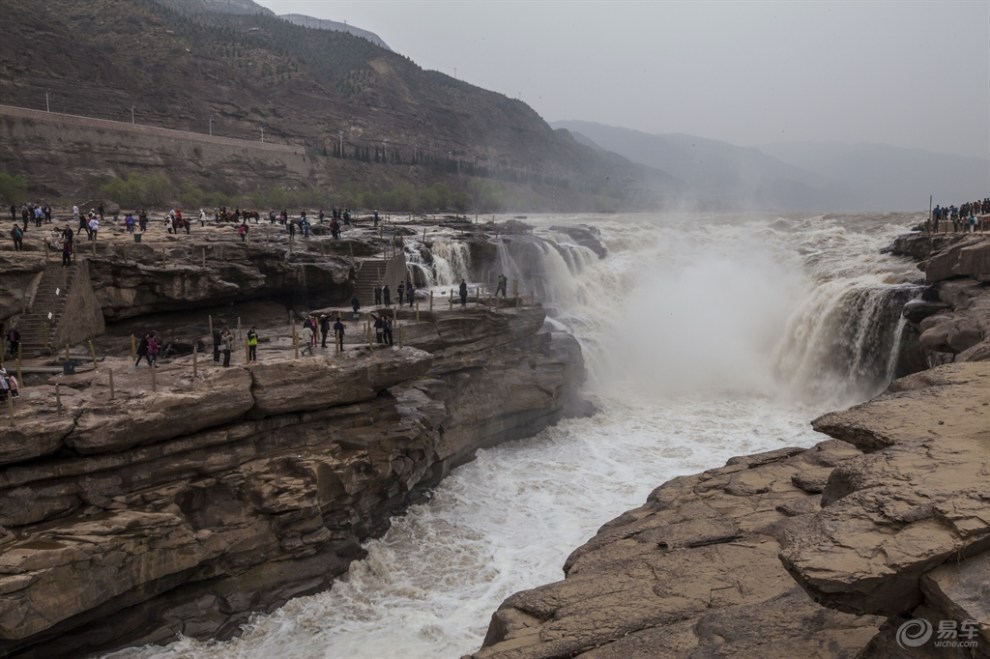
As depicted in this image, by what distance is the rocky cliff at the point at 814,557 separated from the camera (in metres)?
4.27

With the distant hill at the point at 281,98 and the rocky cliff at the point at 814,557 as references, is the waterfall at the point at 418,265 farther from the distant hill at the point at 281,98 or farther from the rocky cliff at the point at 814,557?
the distant hill at the point at 281,98

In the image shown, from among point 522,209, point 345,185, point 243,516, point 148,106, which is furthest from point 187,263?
point 522,209

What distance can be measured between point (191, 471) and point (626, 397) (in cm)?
1594

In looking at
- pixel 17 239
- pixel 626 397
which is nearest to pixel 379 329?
pixel 17 239

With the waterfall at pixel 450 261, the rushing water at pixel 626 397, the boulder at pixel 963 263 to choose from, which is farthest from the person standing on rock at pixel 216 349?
the boulder at pixel 963 263

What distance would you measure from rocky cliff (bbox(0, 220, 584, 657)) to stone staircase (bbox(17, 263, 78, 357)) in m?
0.45

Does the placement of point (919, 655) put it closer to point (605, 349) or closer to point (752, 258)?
point (605, 349)

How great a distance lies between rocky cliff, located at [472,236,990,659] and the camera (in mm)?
4270

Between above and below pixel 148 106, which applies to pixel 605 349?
below

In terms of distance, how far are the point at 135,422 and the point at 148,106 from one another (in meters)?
52.6

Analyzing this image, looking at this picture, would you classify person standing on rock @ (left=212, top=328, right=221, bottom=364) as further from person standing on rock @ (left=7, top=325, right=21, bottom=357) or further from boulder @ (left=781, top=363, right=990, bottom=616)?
boulder @ (left=781, top=363, right=990, bottom=616)

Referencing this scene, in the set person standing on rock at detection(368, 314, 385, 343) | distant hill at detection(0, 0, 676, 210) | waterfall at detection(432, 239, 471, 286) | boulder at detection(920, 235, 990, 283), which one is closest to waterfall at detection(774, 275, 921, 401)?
boulder at detection(920, 235, 990, 283)

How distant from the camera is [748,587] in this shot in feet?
22.0

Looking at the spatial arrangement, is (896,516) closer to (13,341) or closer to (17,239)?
(13,341)
